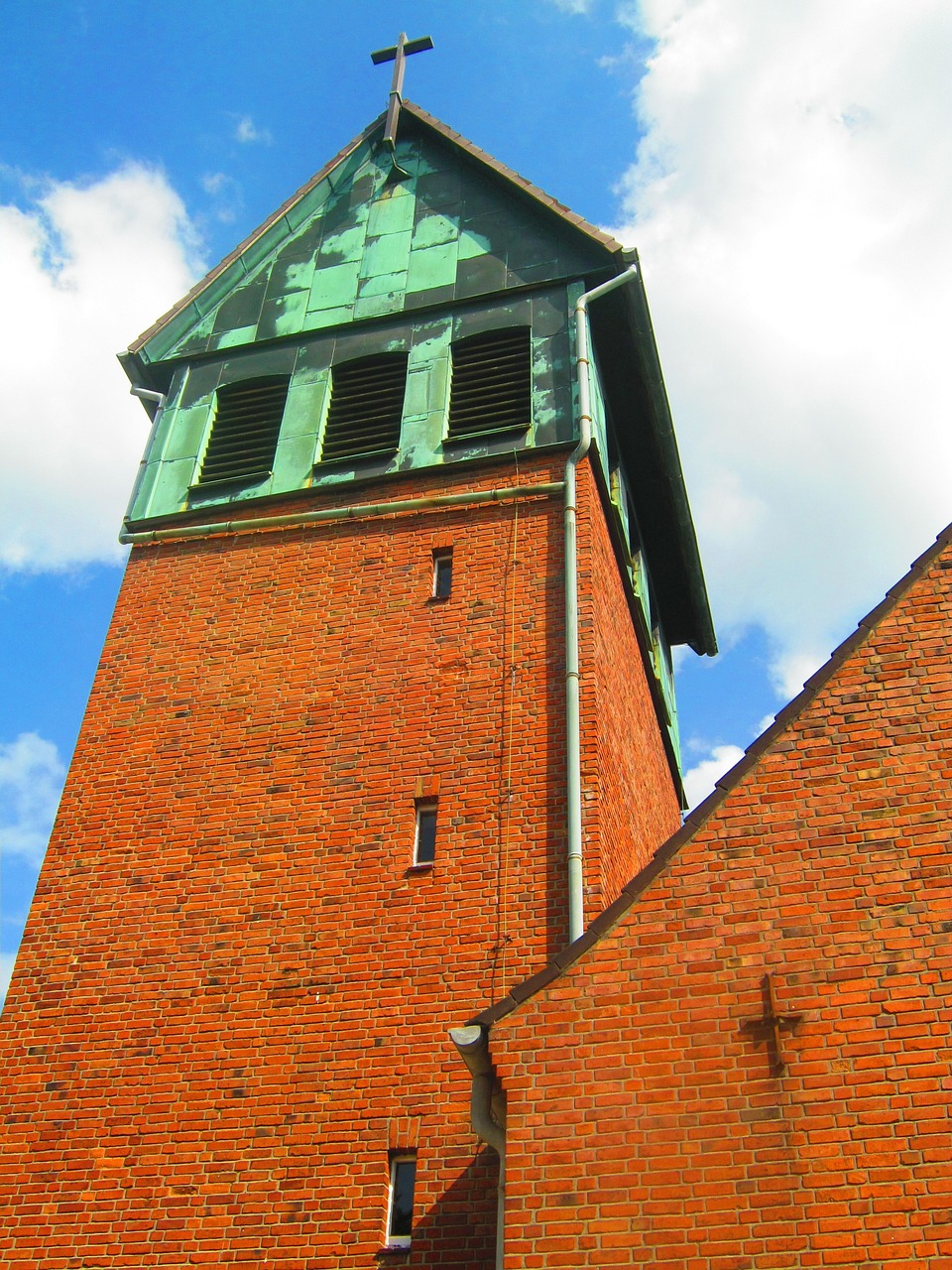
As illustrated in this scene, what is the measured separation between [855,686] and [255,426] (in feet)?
30.5

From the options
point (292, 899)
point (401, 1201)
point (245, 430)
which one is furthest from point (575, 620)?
point (245, 430)

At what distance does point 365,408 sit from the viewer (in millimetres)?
14820

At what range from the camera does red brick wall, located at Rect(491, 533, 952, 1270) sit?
21.6ft

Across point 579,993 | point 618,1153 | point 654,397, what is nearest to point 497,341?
point 654,397

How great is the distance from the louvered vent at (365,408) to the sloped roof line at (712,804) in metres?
7.01

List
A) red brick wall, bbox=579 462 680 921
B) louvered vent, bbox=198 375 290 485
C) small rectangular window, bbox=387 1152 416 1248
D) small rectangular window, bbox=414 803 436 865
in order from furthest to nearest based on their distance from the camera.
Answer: louvered vent, bbox=198 375 290 485
small rectangular window, bbox=414 803 436 865
red brick wall, bbox=579 462 680 921
small rectangular window, bbox=387 1152 416 1248

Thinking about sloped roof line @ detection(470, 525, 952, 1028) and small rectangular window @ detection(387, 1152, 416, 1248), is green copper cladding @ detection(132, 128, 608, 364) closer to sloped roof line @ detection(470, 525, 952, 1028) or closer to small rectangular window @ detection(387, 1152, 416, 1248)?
sloped roof line @ detection(470, 525, 952, 1028)

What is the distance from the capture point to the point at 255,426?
15.3m

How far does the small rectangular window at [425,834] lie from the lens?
10.9 m

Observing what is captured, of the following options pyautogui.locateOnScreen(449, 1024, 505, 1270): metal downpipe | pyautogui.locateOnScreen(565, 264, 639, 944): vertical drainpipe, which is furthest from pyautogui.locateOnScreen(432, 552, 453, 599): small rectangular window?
pyautogui.locateOnScreen(449, 1024, 505, 1270): metal downpipe

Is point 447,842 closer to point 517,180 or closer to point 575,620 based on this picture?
point 575,620

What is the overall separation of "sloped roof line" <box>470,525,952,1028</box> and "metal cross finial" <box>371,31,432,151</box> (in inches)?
465

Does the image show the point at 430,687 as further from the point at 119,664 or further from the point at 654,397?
the point at 654,397

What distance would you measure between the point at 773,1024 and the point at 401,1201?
3613mm
